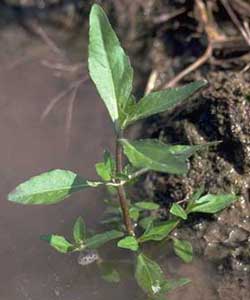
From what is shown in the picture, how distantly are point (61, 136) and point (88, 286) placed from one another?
73 centimetres

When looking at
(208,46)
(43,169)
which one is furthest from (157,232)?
(208,46)

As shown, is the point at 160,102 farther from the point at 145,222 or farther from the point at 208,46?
the point at 208,46

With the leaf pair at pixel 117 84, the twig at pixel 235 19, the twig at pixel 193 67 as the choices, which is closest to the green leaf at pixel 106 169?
the leaf pair at pixel 117 84

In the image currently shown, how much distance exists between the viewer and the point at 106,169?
1.98 metres

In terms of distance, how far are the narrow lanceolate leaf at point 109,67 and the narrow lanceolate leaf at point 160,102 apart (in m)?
0.04

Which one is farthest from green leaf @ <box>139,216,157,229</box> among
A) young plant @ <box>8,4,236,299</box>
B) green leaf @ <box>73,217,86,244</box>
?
green leaf @ <box>73,217,86,244</box>

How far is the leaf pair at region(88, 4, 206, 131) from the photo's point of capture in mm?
1838

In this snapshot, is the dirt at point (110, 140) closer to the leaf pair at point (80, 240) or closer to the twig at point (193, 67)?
the twig at point (193, 67)

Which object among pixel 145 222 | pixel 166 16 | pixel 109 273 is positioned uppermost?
pixel 166 16

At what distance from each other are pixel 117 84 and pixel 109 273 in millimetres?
644

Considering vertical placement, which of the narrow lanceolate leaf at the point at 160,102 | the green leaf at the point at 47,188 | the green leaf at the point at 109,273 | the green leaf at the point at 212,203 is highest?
the narrow lanceolate leaf at the point at 160,102

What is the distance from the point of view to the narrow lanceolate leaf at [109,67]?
183cm

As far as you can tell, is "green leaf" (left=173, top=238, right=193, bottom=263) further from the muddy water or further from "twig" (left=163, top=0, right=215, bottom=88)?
"twig" (left=163, top=0, right=215, bottom=88)

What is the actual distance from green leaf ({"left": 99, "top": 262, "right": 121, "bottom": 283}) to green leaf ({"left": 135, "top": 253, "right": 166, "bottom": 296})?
0.13 metres
